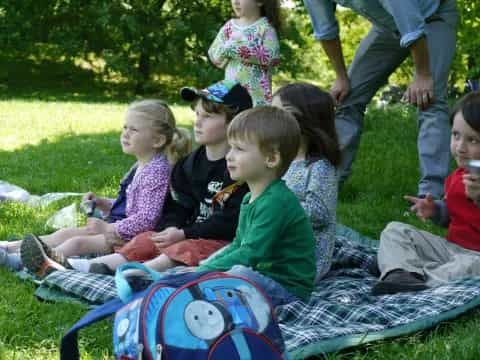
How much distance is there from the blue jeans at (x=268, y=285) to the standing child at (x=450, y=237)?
60 cm

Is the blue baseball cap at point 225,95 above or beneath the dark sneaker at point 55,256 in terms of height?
above

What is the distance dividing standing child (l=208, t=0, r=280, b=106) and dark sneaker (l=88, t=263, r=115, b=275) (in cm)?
269

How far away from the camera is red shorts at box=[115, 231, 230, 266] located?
4.51m

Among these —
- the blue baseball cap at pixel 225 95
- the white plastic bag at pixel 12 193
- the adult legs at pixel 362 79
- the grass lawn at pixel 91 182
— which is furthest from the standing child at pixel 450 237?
the white plastic bag at pixel 12 193

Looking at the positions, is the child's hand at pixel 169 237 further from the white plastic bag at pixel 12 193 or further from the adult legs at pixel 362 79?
the white plastic bag at pixel 12 193

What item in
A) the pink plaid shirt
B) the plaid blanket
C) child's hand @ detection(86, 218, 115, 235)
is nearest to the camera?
the plaid blanket

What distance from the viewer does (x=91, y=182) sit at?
738 centimetres

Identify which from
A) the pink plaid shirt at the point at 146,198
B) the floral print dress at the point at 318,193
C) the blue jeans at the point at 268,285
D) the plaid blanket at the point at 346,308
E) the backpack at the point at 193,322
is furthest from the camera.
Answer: the pink plaid shirt at the point at 146,198

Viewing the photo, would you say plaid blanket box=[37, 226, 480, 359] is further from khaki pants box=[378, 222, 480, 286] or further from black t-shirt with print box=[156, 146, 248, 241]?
black t-shirt with print box=[156, 146, 248, 241]

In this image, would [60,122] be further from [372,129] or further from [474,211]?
[474,211]

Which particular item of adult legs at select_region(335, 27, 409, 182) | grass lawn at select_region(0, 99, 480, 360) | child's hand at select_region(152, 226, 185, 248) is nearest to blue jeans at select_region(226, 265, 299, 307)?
grass lawn at select_region(0, 99, 480, 360)

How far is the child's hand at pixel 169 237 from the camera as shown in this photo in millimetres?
4656

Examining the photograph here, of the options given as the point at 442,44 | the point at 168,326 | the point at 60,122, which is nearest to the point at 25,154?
the point at 60,122

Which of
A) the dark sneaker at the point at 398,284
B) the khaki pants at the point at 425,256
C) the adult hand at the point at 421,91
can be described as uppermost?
the adult hand at the point at 421,91
